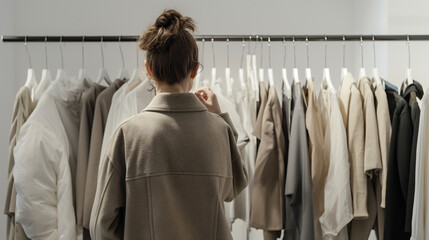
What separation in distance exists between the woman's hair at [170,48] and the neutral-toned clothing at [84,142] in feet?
4.21

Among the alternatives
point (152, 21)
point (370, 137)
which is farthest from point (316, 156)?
point (152, 21)

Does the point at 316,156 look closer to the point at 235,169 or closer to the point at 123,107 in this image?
the point at 123,107

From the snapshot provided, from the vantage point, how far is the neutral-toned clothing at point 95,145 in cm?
280

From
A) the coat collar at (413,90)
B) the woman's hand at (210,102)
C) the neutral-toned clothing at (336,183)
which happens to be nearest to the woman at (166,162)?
the woman's hand at (210,102)

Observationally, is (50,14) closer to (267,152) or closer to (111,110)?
(111,110)

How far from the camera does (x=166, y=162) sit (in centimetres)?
173

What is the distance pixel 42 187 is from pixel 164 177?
120 cm

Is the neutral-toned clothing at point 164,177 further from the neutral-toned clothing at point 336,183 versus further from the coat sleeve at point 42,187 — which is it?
the neutral-toned clothing at point 336,183

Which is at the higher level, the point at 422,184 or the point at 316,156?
the point at 316,156

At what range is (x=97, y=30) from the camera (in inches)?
171

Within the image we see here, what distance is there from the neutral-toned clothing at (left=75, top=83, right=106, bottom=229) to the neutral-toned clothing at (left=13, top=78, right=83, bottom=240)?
4 centimetres

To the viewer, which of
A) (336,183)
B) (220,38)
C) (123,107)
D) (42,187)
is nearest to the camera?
(42,187)

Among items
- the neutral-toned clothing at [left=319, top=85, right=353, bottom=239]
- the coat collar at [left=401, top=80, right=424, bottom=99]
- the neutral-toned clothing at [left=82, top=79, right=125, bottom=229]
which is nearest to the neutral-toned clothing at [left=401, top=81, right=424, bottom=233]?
the coat collar at [left=401, top=80, right=424, bottom=99]

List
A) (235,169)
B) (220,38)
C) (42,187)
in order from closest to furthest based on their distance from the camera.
Result: (235,169)
(42,187)
(220,38)
